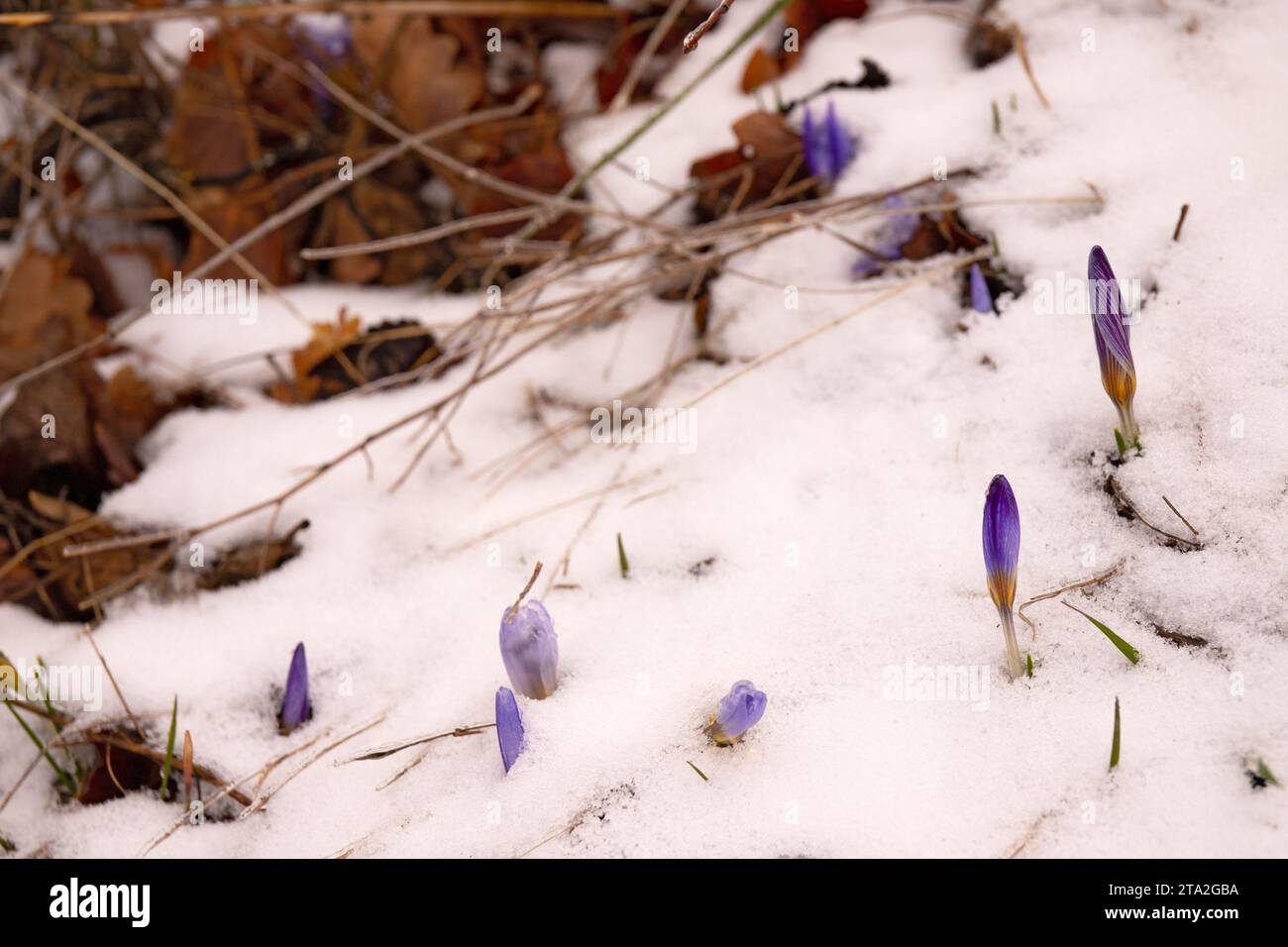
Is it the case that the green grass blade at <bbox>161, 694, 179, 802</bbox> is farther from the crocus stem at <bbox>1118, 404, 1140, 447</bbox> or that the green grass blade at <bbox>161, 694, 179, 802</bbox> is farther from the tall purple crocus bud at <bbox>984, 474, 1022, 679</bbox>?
the crocus stem at <bbox>1118, 404, 1140, 447</bbox>

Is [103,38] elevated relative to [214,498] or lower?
elevated

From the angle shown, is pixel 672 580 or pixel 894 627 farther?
pixel 672 580

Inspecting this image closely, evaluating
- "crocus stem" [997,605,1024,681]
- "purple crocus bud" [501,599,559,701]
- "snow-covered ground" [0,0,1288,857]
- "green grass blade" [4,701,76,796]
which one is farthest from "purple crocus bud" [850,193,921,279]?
"green grass blade" [4,701,76,796]

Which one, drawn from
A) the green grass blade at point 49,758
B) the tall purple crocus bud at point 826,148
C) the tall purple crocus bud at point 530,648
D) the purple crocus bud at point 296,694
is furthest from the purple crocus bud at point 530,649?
the tall purple crocus bud at point 826,148

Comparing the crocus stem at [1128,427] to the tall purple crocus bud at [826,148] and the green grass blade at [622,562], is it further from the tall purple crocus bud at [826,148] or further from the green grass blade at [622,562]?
the tall purple crocus bud at [826,148]

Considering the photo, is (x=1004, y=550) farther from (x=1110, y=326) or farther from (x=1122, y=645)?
(x=1110, y=326)
